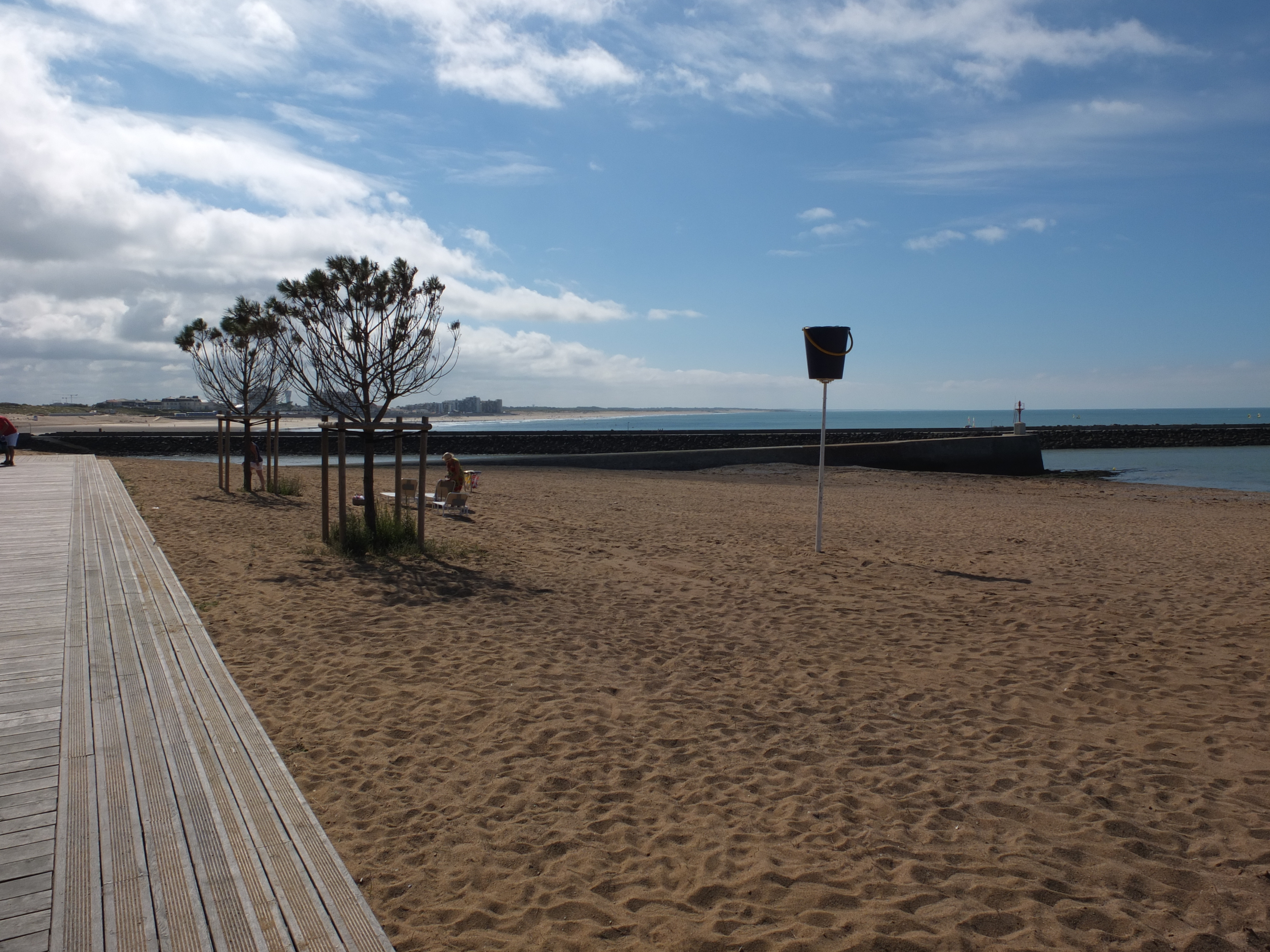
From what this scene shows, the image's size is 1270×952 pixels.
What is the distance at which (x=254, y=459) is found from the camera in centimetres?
1712

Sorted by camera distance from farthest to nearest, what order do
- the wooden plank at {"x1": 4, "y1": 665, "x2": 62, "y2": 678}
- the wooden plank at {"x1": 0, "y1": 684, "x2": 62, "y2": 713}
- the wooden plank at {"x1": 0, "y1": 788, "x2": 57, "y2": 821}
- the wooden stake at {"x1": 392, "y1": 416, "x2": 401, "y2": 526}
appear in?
the wooden stake at {"x1": 392, "y1": 416, "x2": 401, "y2": 526}
the wooden plank at {"x1": 4, "y1": 665, "x2": 62, "y2": 678}
the wooden plank at {"x1": 0, "y1": 684, "x2": 62, "y2": 713}
the wooden plank at {"x1": 0, "y1": 788, "x2": 57, "y2": 821}

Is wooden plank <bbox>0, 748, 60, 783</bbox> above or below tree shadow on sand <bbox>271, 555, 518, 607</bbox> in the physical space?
above

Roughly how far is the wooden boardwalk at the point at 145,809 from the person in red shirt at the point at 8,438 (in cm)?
1702

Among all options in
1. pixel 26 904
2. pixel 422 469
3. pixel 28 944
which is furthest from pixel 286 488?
pixel 28 944

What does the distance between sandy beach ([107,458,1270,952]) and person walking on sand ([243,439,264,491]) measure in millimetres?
7594

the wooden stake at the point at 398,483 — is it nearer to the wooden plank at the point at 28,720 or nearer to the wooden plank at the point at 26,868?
the wooden plank at the point at 28,720

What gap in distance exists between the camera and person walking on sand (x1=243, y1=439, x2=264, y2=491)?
55.3 ft

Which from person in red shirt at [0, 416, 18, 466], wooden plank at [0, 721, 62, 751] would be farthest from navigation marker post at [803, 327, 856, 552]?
person in red shirt at [0, 416, 18, 466]

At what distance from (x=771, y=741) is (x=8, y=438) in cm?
2216

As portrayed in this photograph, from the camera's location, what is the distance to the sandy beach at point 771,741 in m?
2.92

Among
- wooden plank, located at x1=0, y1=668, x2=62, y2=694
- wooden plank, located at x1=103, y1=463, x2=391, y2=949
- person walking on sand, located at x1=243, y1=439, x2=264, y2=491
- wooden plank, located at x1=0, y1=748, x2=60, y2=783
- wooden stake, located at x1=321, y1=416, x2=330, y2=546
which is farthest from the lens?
person walking on sand, located at x1=243, y1=439, x2=264, y2=491

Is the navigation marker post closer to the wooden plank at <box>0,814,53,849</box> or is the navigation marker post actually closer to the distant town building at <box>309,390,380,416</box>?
the distant town building at <box>309,390,380,416</box>

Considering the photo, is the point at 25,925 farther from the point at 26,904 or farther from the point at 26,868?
the point at 26,868

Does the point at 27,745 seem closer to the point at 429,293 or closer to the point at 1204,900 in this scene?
the point at 1204,900
